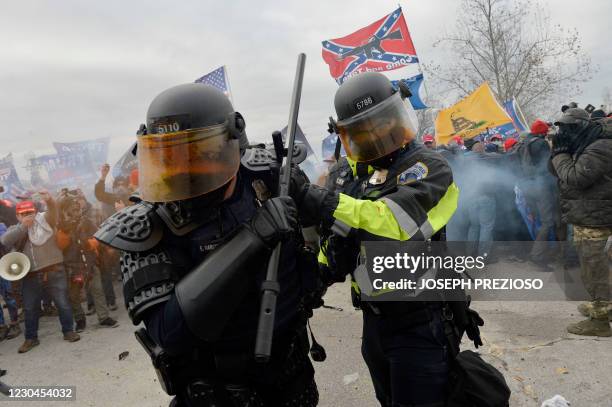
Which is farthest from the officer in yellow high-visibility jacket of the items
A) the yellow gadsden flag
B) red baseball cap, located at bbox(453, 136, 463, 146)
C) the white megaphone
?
red baseball cap, located at bbox(453, 136, 463, 146)

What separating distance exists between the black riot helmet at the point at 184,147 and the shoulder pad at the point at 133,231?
0.08 metres

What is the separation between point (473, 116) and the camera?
26.6 ft

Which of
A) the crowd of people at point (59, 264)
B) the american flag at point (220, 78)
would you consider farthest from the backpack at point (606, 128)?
the crowd of people at point (59, 264)

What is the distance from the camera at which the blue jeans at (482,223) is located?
6.18m

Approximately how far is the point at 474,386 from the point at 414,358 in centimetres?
27

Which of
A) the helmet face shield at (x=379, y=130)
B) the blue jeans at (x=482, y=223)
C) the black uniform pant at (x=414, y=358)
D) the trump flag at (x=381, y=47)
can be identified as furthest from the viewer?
the trump flag at (x=381, y=47)

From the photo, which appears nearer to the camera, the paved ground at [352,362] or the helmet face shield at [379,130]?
the helmet face shield at [379,130]

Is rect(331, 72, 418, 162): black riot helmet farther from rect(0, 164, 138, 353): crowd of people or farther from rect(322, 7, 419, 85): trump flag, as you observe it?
rect(322, 7, 419, 85): trump flag

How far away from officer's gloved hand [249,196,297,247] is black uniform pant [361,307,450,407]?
2.80 feet

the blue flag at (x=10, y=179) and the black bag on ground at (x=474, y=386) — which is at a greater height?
the blue flag at (x=10, y=179)

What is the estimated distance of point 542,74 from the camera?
1664cm

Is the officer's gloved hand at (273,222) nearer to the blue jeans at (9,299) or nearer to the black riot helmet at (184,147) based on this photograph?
the black riot helmet at (184,147)

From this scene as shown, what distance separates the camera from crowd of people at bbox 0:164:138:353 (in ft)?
17.1

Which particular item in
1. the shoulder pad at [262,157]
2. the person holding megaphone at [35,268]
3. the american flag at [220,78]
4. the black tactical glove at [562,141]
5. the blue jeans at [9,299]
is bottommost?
the blue jeans at [9,299]
